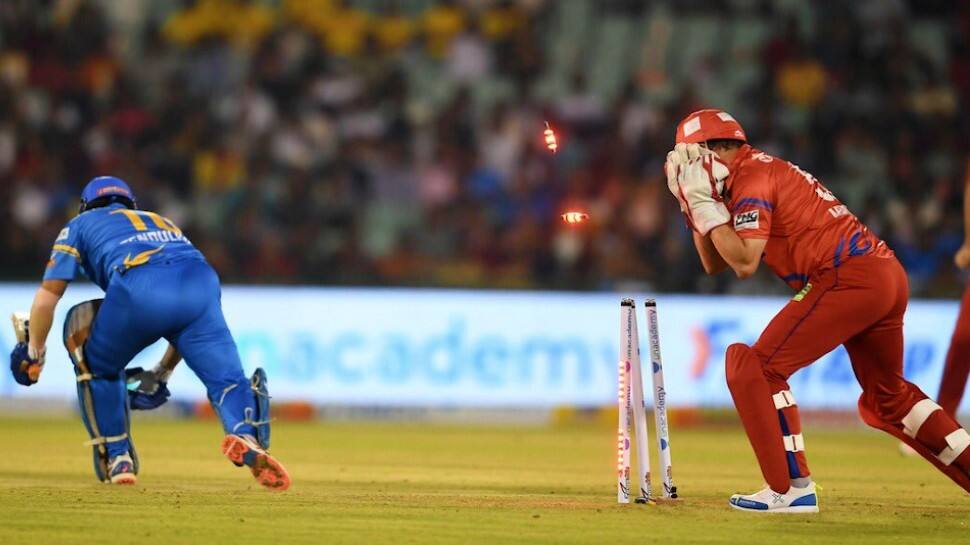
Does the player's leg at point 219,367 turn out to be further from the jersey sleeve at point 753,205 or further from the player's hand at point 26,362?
the jersey sleeve at point 753,205

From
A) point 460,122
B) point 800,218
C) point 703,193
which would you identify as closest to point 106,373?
point 703,193

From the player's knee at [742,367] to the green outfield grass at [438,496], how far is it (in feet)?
2.46

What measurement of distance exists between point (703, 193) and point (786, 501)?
1787 mm

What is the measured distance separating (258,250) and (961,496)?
10.5 m

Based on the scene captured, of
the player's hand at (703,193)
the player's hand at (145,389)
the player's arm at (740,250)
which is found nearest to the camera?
the player's arm at (740,250)

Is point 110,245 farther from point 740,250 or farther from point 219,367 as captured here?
point 740,250

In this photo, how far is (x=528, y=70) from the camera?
22000 millimetres

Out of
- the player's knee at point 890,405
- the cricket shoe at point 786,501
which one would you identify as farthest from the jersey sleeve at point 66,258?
the player's knee at point 890,405

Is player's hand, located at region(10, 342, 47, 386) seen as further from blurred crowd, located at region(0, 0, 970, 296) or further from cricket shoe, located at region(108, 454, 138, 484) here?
blurred crowd, located at region(0, 0, 970, 296)

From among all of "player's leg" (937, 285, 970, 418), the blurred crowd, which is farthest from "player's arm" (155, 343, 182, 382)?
the blurred crowd

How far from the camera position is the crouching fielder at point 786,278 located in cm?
858

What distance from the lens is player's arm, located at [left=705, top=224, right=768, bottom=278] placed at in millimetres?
8430

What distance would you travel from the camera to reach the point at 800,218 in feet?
28.7

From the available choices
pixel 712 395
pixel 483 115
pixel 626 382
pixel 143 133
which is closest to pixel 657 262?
pixel 712 395
